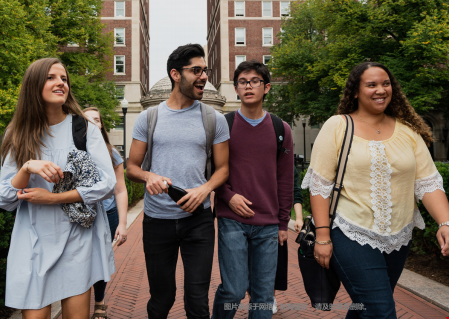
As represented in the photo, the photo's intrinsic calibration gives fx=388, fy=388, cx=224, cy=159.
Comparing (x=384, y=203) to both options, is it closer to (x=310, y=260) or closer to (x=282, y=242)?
(x=310, y=260)

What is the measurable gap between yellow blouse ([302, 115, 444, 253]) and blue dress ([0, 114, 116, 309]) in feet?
4.69

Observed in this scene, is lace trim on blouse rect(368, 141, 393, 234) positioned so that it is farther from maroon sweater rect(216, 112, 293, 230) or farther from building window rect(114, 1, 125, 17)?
building window rect(114, 1, 125, 17)

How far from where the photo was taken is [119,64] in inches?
1748

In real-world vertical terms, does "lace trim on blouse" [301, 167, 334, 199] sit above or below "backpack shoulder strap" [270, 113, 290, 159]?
below

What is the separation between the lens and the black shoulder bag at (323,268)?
8.32 feet

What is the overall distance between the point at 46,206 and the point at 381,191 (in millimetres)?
2091

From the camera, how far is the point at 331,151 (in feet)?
8.39

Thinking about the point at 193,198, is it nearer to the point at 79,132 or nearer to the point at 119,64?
the point at 79,132

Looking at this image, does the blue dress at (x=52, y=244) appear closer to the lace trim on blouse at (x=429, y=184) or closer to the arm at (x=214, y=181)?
the arm at (x=214, y=181)

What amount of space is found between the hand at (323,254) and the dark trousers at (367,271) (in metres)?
0.04

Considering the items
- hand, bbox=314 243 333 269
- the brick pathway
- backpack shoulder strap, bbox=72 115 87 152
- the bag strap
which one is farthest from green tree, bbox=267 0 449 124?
backpack shoulder strap, bbox=72 115 87 152

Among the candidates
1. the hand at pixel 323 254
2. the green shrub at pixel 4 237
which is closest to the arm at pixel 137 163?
the hand at pixel 323 254

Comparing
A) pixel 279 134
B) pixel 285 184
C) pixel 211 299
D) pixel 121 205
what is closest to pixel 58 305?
pixel 121 205

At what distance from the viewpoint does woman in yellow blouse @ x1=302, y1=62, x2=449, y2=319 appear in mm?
2395
